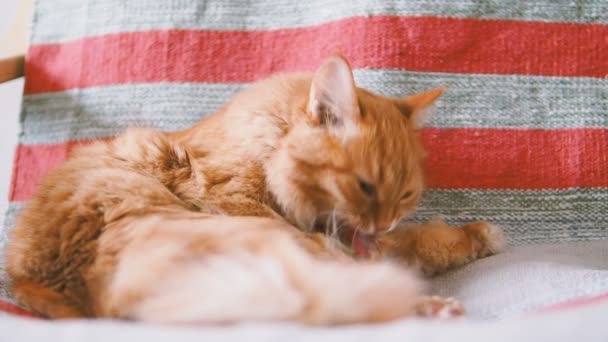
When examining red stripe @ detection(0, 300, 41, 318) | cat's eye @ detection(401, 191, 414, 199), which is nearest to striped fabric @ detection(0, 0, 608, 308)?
cat's eye @ detection(401, 191, 414, 199)

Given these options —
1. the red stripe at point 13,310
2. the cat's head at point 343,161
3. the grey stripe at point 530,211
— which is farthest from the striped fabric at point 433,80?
the red stripe at point 13,310

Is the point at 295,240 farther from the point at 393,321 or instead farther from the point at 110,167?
the point at 110,167

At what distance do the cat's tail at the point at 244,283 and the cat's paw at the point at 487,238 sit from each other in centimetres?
49

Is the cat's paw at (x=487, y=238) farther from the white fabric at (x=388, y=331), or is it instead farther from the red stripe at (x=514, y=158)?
the white fabric at (x=388, y=331)

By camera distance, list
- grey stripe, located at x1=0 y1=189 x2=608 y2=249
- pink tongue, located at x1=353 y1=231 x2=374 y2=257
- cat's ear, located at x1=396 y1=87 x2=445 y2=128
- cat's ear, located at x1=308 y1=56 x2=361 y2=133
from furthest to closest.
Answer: grey stripe, located at x1=0 y1=189 x2=608 y2=249 → cat's ear, located at x1=396 y1=87 x2=445 y2=128 → pink tongue, located at x1=353 y1=231 x2=374 y2=257 → cat's ear, located at x1=308 y1=56 x2=361 y2=133

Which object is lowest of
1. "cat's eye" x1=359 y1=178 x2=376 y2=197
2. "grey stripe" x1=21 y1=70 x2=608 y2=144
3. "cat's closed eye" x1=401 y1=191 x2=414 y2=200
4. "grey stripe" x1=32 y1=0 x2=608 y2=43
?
"cat's closed eye" x1=401 y1=191 x2=414 y2=200

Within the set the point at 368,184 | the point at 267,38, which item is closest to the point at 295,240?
the point at 368,184

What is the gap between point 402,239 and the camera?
140 centimetres

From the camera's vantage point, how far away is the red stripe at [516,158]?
1632 millimetres

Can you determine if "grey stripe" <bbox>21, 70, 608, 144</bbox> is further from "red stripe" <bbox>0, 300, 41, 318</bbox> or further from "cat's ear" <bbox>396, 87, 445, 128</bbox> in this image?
"red stripe" <bbox>0, 300, 41, 318</bbox>

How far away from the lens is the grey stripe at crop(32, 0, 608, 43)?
5.48ft

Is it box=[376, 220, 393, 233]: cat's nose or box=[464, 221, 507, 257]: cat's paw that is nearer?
box=[376, 220, 393, 233]: cat's nose

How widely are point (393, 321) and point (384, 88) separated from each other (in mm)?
907

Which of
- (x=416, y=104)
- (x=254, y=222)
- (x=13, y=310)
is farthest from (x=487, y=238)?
(x=13, y=310)
